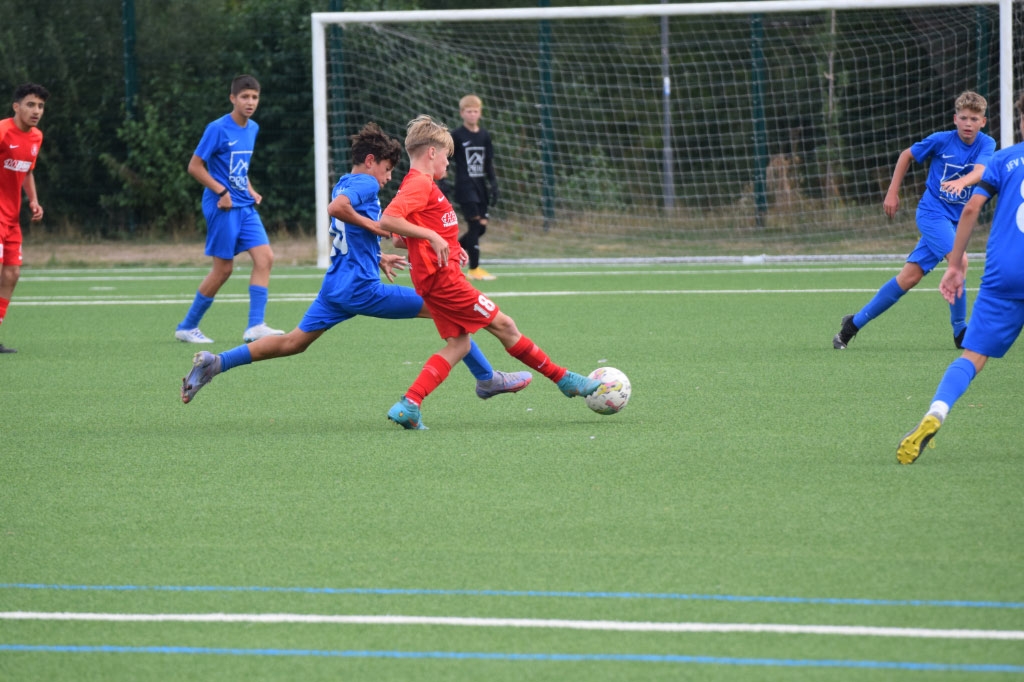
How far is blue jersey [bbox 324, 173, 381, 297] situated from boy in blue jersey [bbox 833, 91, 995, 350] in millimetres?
3743

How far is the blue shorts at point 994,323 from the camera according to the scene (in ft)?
18.8

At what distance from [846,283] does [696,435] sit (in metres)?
8.39

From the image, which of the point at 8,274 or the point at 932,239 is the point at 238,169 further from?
the point at 932,239

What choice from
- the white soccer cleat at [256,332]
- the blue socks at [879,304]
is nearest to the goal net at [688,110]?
the white soccer cleat at [256,332]

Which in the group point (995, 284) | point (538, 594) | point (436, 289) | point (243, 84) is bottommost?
point (538, 594)

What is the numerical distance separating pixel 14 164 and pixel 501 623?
8341 mm

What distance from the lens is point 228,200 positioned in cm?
1077

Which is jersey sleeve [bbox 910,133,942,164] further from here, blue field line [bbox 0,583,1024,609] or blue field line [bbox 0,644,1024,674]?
blue field line [bbox 0,644,1024,674]


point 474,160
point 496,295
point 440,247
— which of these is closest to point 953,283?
point 440,247

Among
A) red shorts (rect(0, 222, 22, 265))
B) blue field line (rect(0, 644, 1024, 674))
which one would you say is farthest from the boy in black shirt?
blue field line (rect(0, 644, 1024, 674))

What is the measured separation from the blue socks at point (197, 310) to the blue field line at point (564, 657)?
719 cm

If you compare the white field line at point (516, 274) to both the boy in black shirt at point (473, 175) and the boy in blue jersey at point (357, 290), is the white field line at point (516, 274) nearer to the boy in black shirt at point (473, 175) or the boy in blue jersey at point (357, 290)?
the boy in black shirt at point (473, 175)

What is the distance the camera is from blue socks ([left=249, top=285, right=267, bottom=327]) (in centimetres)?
1048

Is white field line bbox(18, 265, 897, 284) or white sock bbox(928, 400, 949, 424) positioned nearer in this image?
white sock bbox(928, 400, 949, 424)
